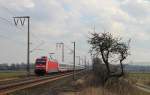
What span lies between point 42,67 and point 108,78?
36.1 meters

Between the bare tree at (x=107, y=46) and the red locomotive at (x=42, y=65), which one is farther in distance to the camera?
the red locomotive at (x=42, y=65)

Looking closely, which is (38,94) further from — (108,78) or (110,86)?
(108,78)

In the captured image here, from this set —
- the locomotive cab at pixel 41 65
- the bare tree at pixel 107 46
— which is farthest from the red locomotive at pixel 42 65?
the bare tree at pixel 107 46

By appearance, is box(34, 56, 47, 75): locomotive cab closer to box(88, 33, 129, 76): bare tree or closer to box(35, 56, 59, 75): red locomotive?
box(35, 56, 59, 75): red locomotive

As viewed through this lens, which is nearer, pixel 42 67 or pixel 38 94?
A: pixel 38 94

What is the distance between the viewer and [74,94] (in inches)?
1375

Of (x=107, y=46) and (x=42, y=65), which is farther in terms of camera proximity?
(x=42, y=65)

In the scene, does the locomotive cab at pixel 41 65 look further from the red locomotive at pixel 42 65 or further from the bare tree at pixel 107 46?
the bare tree at pixel 107 46

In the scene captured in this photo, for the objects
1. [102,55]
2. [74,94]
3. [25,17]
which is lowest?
[74,94]

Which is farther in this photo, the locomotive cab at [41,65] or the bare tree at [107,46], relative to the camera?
the locomotive cab at [41,65]

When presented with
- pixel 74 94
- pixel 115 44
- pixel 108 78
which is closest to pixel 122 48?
pixel 115 44

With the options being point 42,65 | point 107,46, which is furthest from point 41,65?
point 107,46

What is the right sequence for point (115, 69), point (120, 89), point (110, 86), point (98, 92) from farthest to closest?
point (115, 69)
point (110, 86)
point (120, 89)
point (98, 92)

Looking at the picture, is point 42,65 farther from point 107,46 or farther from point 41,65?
point 107,46
